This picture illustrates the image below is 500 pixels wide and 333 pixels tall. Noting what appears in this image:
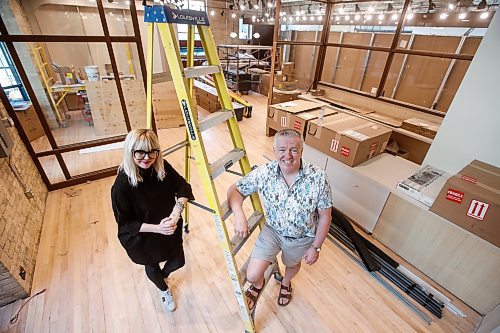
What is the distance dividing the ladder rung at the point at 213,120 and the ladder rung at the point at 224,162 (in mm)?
211

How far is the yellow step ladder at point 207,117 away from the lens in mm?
1021

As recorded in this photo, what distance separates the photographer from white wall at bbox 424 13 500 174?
1758 millimetres

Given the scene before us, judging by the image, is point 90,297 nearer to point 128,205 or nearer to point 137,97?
point 128,205

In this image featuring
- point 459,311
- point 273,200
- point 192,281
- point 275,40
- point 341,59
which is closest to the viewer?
point 273,200

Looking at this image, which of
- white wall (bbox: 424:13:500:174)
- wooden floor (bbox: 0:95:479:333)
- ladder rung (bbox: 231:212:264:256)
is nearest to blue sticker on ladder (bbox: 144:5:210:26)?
ladder rung (bbox: 231:212:264:256)

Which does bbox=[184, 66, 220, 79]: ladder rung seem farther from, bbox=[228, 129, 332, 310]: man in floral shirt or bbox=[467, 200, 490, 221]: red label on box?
bbox=[467, 200, 490, 221]: red label on box

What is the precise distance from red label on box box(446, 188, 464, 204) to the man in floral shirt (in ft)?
3.11

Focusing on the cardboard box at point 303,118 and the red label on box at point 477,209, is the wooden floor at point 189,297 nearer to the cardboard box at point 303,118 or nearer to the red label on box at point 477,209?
the red label on box at point 477,209

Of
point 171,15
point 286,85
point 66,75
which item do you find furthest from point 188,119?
point 66,75

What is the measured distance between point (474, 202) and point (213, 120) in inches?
69.1

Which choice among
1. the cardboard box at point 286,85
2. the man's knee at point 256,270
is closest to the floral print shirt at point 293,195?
the man's knee at point 256,270

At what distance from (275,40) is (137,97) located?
99.1 inches

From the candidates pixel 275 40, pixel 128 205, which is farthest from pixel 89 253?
pixel 275 40

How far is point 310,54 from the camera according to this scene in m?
7.61
